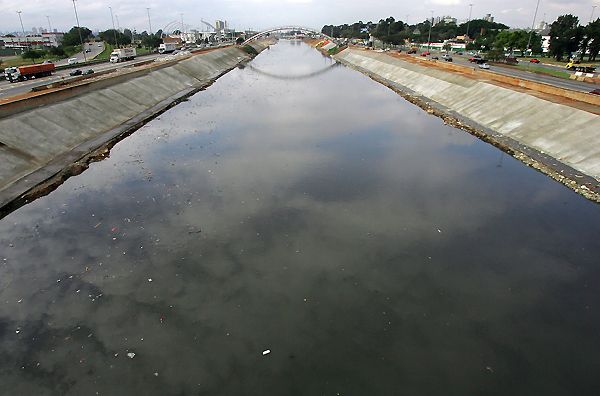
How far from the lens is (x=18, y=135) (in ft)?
101

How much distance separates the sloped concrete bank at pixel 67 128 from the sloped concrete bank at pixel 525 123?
37.8 meters

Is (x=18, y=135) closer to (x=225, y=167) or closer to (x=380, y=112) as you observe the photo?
(x=225, y=167)

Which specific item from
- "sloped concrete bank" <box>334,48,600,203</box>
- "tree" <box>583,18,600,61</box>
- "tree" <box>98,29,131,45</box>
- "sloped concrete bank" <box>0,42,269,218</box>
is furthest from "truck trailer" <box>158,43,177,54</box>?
"tree" <box>583,18,600,61</box>

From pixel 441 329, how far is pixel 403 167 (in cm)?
1833

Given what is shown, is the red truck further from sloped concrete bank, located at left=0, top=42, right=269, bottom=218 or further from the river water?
the river water

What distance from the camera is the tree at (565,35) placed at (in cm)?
8506

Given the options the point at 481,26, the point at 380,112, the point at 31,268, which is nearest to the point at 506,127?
the point at 380,112

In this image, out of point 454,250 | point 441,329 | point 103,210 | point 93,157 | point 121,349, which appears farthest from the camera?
point 93,157

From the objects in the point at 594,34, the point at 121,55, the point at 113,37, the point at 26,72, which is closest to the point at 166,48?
the point at 113,37

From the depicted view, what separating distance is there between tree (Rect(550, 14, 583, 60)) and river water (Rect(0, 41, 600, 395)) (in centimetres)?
8056

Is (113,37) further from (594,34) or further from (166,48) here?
(594,34)

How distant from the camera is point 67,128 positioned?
36.0 metres

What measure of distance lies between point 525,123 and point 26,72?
249 ft

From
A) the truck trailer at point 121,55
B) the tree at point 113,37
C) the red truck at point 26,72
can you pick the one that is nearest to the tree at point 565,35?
the truck trailer at point 121,55
